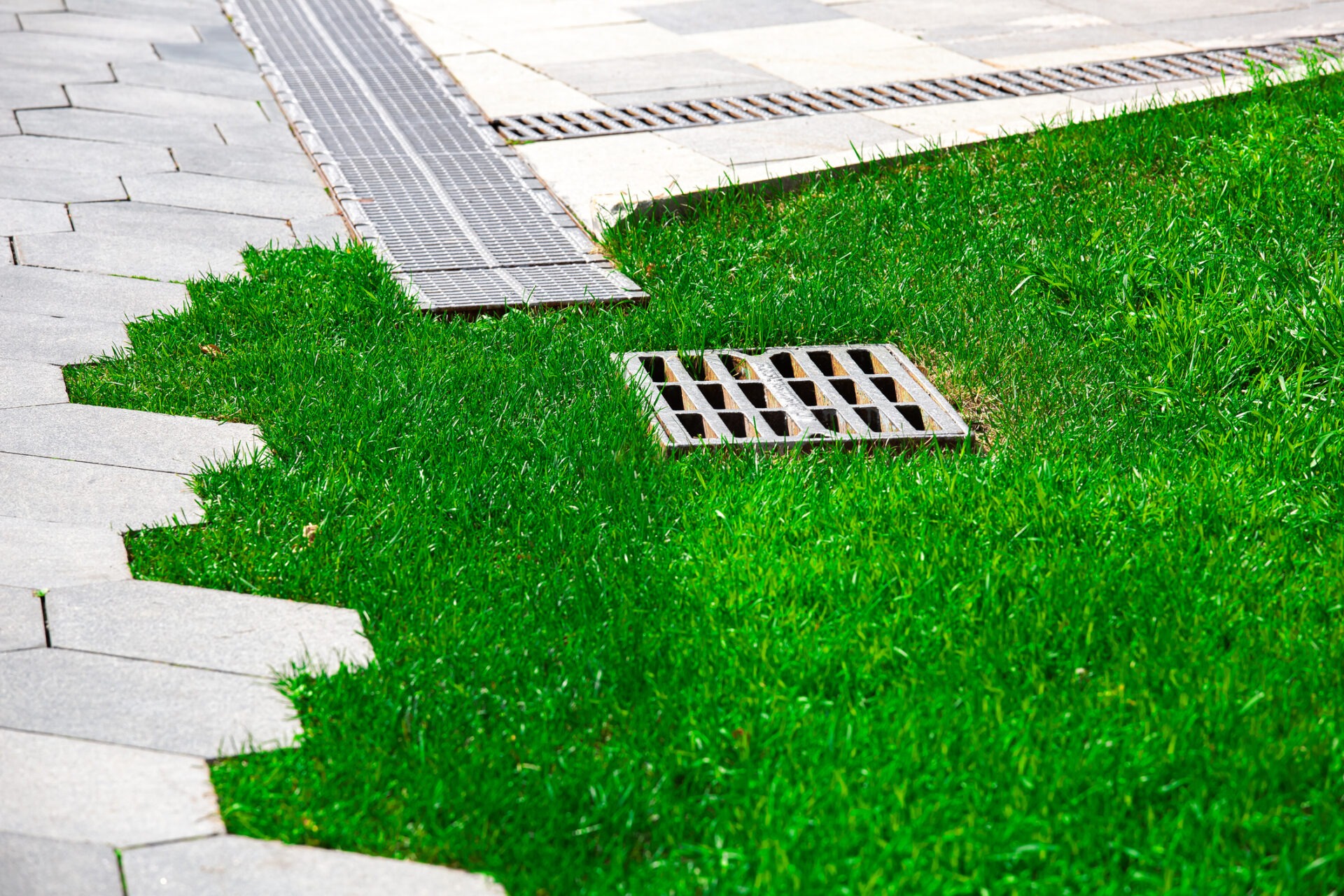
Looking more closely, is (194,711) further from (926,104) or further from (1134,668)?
(926,104)

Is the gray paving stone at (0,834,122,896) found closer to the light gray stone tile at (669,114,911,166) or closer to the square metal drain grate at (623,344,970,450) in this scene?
the square metal drain grate at (623,344,970,450)

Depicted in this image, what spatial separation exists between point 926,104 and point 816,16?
2.62 meters

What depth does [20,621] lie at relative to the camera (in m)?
2.86

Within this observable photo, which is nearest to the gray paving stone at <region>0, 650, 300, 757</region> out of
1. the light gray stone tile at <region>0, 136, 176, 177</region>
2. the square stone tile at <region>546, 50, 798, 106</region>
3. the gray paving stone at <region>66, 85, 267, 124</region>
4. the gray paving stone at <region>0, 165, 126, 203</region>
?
the gray paving stone at <region>0, 165, 126, 203</region>

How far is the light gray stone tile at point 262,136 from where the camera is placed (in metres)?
6.45

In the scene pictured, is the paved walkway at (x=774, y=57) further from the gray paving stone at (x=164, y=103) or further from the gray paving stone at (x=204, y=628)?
the gray paving stone at (x=204, y=628)

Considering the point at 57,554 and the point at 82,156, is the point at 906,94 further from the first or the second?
the point at 57,554

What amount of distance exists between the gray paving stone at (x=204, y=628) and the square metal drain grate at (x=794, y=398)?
1.18 m

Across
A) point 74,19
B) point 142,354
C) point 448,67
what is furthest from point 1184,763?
point 74,19

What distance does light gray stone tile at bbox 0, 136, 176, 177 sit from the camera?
5.96 meters

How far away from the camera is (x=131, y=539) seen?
321cm

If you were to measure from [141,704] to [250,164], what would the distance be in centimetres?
410

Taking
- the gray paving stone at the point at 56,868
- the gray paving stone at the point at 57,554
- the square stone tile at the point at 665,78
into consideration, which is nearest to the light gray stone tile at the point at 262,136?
the square stone tile at the point at 665,78

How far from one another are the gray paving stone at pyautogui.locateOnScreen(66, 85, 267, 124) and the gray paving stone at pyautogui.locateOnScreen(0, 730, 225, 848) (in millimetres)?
4979
